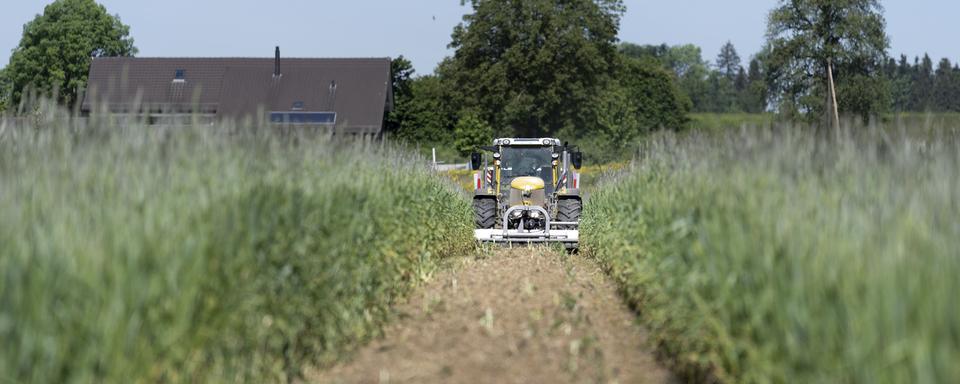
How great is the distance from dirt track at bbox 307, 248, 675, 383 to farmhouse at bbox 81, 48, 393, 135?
162ft

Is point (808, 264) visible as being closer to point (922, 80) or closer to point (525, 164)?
point (525, 164)

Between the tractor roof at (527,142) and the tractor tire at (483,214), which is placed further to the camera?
the tractor roof at (527,142)

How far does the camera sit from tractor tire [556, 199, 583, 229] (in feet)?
58.9

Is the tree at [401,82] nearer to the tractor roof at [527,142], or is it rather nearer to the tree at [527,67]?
the tree at [527,67]

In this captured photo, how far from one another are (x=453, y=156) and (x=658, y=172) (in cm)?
4797

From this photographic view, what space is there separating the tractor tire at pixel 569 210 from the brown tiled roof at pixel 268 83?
42052 millimetres

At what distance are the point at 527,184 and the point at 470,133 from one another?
1558 inches

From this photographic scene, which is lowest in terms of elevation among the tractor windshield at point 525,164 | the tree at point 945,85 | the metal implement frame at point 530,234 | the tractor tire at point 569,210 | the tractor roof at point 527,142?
the metal implement frame at point 530,234

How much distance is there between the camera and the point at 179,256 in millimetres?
5254

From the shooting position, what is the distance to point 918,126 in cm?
979

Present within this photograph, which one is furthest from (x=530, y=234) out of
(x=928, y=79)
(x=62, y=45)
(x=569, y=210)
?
(x=928, y=79)

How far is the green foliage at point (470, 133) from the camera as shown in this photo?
2261 inches

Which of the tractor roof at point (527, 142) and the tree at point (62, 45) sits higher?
the tree at point (62, 45)

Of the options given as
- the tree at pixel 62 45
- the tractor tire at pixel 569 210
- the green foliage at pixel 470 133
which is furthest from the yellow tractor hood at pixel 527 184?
the tree at pixel 62 45
